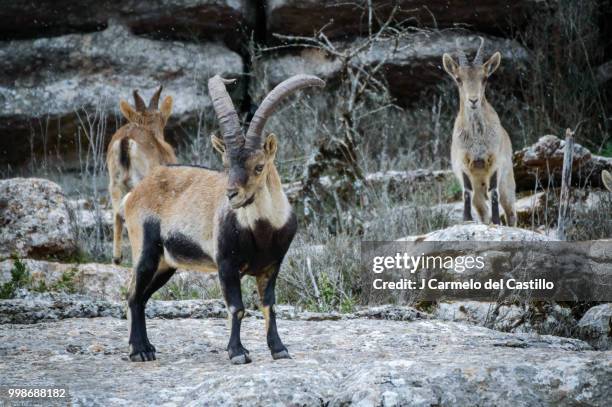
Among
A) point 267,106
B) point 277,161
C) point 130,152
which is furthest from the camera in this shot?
point 277,161

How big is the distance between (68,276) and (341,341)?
3601 mm

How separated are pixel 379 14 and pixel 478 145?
4.79 meters

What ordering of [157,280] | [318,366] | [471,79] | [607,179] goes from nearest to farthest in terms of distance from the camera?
1. [318,366]
2. [157,280]
3. [607,179]
4. [471,79]

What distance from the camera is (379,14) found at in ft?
46.3

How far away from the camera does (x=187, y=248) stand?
19.1 ft

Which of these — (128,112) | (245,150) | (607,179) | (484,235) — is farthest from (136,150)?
(607,179)

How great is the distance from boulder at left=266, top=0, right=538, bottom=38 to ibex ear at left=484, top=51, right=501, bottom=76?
382cm

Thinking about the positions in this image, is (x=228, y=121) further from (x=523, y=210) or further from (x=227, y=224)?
(x=523, y=210)

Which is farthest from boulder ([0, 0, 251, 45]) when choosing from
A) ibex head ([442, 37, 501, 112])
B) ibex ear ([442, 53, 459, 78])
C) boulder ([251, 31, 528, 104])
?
ibex head ([442, 37, 501, 112])

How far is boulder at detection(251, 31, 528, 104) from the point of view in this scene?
45.9ft

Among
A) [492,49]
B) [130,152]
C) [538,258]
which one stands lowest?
[538,258]

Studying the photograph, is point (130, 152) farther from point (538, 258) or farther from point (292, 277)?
point (538, 258)

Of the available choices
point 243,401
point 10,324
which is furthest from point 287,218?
point 10,324

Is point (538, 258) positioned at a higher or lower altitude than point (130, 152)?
lower
